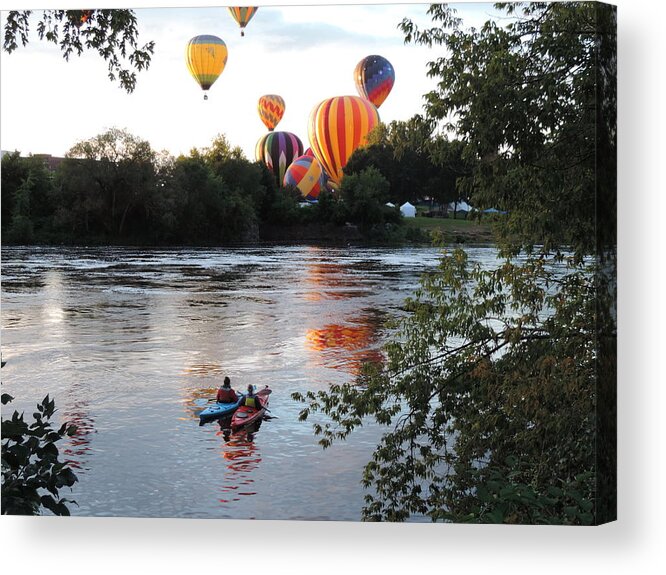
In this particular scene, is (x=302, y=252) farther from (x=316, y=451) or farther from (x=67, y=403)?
(x=67, y=403)

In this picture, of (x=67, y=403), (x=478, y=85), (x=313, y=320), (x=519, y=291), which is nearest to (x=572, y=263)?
(x=519, y=291)

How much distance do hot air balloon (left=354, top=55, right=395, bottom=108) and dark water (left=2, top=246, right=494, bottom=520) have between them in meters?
0.96

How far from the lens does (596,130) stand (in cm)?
509

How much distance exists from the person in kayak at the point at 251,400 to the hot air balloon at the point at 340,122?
Answer: 1427mm

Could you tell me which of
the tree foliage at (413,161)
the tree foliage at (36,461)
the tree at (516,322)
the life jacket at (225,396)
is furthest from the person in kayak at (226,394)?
the tree foliage at (413,161)

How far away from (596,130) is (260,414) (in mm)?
2408

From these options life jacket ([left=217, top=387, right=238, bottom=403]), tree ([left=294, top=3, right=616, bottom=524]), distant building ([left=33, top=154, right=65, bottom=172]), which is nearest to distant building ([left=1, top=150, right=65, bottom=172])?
distant building ([left=33, top=154, right=65, bottom=172])

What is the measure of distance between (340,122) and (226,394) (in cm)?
166

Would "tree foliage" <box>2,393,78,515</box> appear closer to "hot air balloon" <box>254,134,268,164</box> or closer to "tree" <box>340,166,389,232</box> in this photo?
"hot air balloon" <box>254,134,268,164</box>

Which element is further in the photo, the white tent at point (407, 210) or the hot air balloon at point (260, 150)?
the white tent at point (407, 210)

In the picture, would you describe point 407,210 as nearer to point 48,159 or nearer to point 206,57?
point 206,57

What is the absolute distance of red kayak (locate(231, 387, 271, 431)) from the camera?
5.68m

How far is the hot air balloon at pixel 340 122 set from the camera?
5480mm

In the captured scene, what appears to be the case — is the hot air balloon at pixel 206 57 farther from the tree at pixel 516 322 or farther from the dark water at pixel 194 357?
the dark water at pixel 194 357
